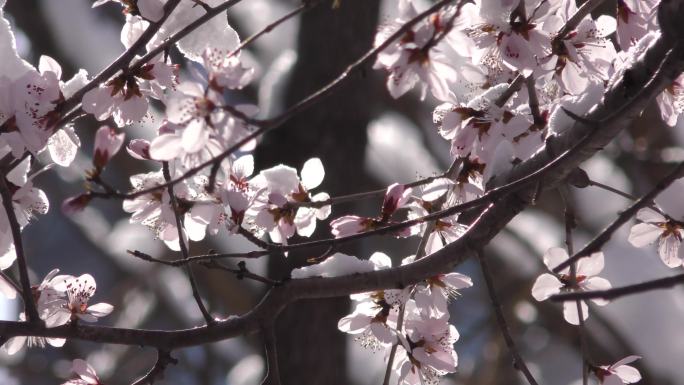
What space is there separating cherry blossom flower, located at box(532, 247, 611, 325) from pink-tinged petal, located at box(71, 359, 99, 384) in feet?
1.61

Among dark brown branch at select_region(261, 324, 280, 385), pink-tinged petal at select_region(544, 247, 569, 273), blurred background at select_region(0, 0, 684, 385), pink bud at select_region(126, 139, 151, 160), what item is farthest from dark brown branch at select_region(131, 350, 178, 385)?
blurred background at select_region(0, 0, 684, 385)

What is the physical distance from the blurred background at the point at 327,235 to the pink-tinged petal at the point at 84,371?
84cm

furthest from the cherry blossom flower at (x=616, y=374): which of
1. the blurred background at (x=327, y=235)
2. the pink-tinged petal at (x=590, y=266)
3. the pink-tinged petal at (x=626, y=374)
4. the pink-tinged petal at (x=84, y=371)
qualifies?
the blurred background at (x=327, y=235)

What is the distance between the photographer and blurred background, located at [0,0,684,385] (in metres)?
1.98

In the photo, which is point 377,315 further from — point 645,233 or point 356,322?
point 645,233

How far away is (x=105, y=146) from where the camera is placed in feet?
2.52

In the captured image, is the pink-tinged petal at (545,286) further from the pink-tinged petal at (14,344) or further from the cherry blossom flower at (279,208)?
the pink-tinged petal at (14,344)

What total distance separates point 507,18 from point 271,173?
0.31 metres

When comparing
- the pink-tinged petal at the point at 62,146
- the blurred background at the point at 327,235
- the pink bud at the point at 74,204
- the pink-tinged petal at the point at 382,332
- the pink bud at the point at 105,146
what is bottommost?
the blurred background at the point at 327,235

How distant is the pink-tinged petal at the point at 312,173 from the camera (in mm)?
1051

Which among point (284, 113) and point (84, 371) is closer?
point (284, 113)

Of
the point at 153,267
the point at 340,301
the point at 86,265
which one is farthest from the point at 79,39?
the point at 340,301

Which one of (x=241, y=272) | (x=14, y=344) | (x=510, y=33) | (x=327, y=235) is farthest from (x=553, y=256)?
(x=327, y=235)

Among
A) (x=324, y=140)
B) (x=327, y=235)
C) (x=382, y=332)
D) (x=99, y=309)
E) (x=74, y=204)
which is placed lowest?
(x=327, y=235)
